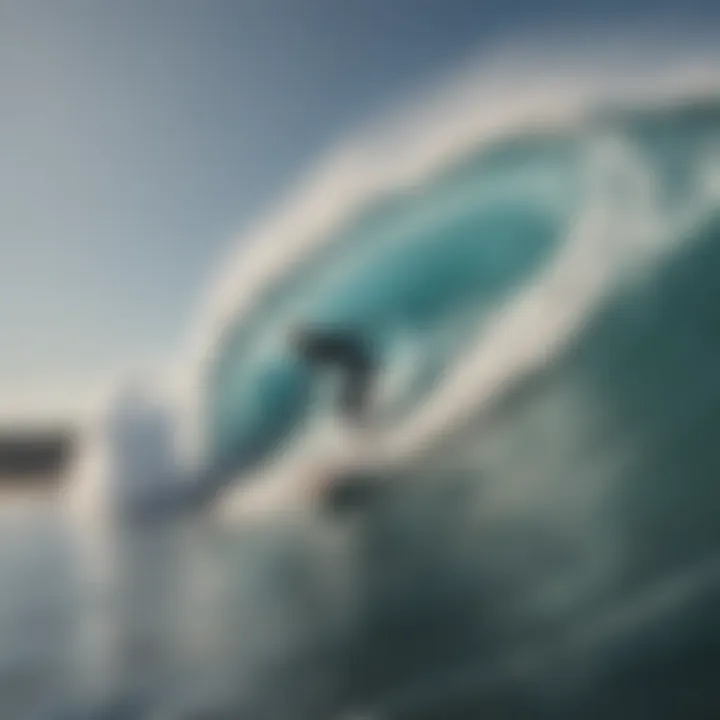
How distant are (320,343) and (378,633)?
1.06 ft

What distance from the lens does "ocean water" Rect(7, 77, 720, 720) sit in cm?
101

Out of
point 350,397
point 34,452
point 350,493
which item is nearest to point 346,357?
point 350,397

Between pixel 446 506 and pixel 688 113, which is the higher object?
pixel 688 113

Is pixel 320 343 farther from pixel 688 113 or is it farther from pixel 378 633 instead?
pixel 688 113

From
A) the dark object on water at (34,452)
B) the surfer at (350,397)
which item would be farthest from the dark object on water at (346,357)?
the dark object on water at (34,452)

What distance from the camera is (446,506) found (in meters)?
1.04

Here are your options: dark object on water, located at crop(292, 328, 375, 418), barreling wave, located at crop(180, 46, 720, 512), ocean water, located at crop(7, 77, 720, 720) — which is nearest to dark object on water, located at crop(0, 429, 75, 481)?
ocean water, located at crop(7, 77, 720, 720)

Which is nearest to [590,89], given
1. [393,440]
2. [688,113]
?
[688,113]

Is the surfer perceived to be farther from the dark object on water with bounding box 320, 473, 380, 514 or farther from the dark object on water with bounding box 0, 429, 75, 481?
the dark object on water with bounding box 0, 429, 75, 481

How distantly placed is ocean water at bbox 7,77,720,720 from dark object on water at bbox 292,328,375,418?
0.06 ft

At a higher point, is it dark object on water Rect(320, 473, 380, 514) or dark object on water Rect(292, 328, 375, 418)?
dark object on water Rect(292, 328, 375, 418)

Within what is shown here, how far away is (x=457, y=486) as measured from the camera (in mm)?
1053

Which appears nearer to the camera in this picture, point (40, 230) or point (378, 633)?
point (378, 633)

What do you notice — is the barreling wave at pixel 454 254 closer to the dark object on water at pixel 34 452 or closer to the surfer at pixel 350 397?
the surfer at pixel 350 397
